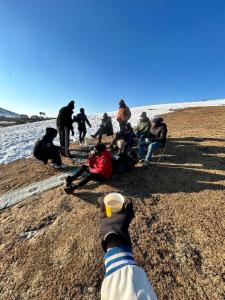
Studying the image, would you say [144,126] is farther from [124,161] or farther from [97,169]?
[97,169]

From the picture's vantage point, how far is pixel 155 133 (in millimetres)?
7641

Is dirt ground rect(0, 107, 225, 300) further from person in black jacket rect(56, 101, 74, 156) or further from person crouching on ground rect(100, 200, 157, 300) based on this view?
person in black jacket rect(56, 101, 74, 156)

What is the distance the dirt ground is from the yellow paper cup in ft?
5.03

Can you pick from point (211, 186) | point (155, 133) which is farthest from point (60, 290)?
point (155, 133)

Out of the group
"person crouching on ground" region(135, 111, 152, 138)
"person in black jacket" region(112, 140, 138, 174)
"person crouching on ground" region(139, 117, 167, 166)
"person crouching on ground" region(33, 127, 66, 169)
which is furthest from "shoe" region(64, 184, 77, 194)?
"person crouching on ground" region(135, 111, 152, 138)

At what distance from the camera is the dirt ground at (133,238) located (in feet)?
9.57

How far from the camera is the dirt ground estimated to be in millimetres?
2918

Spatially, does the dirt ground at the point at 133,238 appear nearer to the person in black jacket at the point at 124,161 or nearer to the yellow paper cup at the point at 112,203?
the person in black jacket at the point at 124,161

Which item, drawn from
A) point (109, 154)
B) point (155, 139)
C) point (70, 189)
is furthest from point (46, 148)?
point (155, 139)

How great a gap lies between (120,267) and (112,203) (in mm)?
729

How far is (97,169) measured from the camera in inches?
220

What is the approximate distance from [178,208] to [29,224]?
3.52 meters

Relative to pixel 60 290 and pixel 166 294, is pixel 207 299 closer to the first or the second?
pixel 166 294

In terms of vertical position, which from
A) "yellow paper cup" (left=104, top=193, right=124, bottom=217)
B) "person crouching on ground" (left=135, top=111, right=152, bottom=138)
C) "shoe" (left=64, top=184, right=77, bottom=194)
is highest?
"person crouching on ground" (left=135, top=111, right=152, bottom=138)
